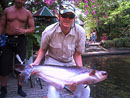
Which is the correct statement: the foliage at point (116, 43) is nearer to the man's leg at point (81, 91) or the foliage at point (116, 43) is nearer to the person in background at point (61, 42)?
the person in background at point (61, 42)

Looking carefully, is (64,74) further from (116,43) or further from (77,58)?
(116,43)

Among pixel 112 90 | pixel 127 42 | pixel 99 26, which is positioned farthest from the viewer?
pixel 99 26

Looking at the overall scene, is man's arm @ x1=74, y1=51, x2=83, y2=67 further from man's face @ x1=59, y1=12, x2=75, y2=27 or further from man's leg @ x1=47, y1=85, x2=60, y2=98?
man's leg @ x1=47, y1=85, x2=60, y2=98

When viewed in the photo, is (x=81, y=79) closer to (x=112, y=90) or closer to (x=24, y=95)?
(x=24, y=95)

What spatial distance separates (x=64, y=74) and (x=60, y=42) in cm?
64

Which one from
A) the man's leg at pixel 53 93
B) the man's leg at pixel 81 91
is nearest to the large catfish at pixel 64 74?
the man's leg at pixel 53 93

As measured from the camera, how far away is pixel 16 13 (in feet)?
13.0

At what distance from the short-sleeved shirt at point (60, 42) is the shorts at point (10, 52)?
140 centimetres

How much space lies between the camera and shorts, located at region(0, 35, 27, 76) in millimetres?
3797

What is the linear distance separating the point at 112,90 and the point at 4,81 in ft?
13.7

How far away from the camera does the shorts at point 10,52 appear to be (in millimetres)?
3797

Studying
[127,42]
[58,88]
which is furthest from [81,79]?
[127,42]

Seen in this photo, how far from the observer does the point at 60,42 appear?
267 cm

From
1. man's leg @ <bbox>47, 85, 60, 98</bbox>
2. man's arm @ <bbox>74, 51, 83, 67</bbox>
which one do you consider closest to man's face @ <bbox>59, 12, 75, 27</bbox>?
man's arm @ <bbox>74, 51, 83, 67</bbox>
